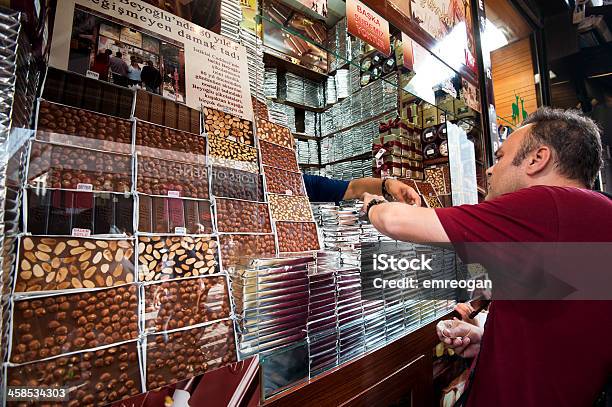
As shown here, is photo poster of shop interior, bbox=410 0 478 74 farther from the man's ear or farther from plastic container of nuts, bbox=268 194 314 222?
plastic container of nuts, bbox=268 194 314 222

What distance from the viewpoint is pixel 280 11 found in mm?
1521

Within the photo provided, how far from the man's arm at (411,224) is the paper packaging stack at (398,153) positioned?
1.51 metres

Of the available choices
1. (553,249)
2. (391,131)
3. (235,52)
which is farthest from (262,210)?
(391,131)

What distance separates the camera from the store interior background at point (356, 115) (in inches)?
31.6

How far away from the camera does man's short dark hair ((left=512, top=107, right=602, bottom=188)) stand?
1.04 metres

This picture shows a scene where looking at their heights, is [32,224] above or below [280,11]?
below

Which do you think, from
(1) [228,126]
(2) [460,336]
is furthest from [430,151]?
(1) [228,126]

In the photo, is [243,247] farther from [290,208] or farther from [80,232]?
[80,232]

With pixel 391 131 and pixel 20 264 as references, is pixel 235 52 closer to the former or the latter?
pixel 20 264

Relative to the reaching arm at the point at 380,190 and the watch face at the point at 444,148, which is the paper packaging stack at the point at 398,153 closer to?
the watch face at the point at 444,148

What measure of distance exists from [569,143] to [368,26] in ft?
3.44

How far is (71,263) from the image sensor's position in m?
0.67

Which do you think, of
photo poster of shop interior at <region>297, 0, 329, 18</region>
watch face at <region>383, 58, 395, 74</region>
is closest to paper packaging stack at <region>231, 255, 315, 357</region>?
photo poster of shop interior at <region>297, 0, 329, 18</region>

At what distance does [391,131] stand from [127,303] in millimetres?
2378
